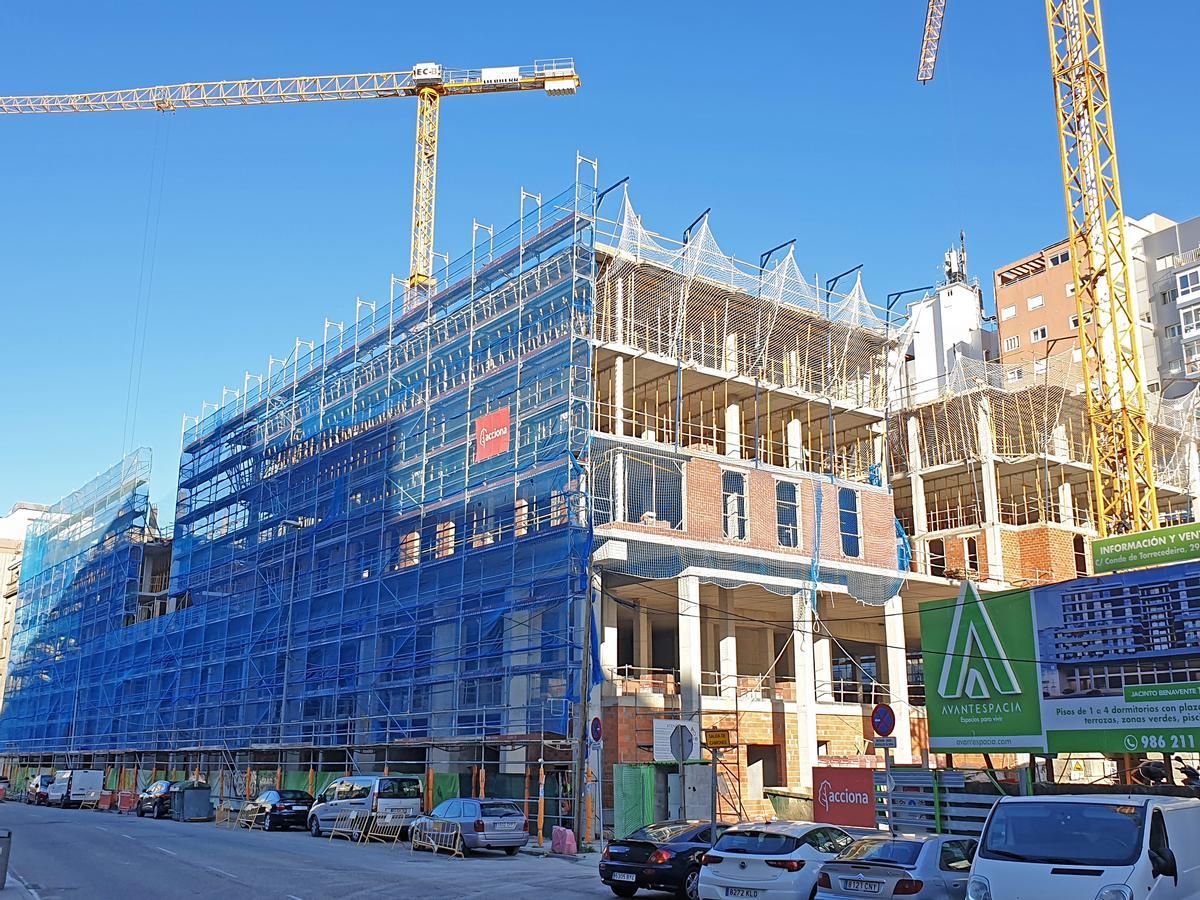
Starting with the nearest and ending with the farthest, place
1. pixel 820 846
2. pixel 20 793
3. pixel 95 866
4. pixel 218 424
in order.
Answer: pixel 820 846
pixel 95 866
pixel 218 424
pixel 20 793

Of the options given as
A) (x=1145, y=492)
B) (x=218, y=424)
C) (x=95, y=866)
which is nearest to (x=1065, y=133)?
(x=1145, y=492)

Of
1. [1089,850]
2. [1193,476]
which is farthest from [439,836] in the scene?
[1193,476]

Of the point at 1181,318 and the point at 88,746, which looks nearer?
the point at 88,746

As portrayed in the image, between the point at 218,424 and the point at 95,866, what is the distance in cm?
3877

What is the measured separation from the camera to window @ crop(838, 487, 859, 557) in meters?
42.4

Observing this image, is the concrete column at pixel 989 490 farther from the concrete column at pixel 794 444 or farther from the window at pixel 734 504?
the window at pixel 734 504

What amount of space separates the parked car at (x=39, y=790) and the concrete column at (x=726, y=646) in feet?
118

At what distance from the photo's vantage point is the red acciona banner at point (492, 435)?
36500mm

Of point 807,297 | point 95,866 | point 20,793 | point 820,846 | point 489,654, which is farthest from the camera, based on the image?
point 20,793

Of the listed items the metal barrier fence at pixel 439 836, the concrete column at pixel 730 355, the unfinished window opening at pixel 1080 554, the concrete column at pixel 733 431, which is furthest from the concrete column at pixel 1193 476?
the metal barrier fence at pixel 439 836

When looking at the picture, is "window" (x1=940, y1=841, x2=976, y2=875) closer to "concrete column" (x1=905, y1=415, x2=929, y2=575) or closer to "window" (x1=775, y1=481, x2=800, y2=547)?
"window" (x1=775, y1=481, x2=800, y2=547)

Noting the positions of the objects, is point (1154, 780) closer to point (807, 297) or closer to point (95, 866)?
point (95, 866)

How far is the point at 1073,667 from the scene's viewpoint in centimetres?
2095

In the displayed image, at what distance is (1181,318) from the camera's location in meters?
76.4
